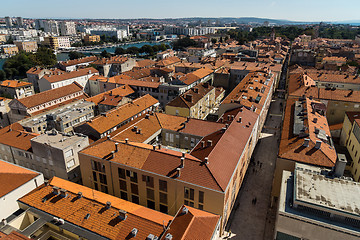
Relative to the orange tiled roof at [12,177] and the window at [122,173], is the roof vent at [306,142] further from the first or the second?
the orange tiled roof at [12,177]

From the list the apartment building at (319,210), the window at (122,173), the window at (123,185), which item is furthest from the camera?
the window at (123,185)

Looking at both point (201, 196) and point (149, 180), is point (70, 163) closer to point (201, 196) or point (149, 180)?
point (149, 180)

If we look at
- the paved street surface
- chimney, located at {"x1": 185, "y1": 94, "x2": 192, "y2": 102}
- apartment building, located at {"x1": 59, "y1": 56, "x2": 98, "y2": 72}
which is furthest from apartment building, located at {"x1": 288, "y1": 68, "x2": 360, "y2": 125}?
apartment building, located at {"x1": 59, "y1": 56, "x2": 98, "y2": 72}

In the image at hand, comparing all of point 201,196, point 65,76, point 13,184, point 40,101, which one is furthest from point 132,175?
point 65,76

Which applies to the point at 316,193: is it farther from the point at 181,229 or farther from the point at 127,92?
the point at 127,92

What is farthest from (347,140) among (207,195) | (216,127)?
(207,195)

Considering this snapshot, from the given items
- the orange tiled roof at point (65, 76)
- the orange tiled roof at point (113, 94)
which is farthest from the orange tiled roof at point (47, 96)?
the orange tiled roof at point (65, 76)

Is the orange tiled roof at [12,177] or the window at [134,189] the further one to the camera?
the window at [134,189]

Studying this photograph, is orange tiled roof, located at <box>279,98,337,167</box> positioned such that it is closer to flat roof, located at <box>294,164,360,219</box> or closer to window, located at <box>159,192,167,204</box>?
flat roof, located at <box>294,164,360,219</box>
